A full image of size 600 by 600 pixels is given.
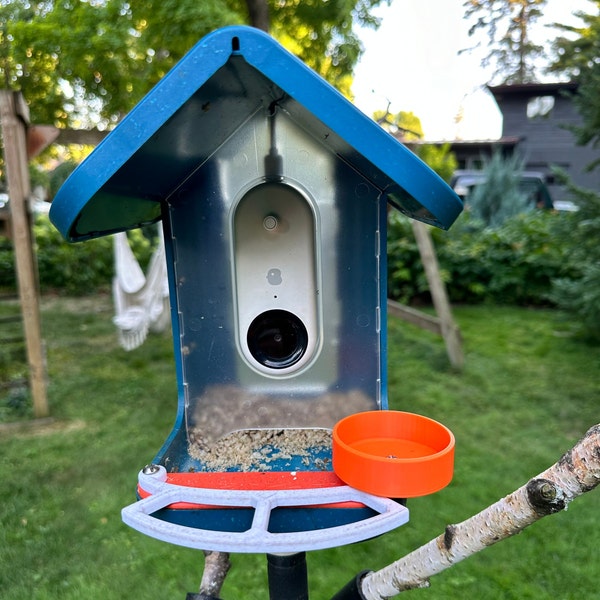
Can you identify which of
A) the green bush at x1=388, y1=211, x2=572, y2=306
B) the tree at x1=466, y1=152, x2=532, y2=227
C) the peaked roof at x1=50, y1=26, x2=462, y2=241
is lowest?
the green bush at x1=388, y1=211, x2=572, y2=306

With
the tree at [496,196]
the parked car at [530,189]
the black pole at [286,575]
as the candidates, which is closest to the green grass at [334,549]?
the black pole at [286,575]

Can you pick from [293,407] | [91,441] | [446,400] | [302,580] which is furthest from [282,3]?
[302,580]

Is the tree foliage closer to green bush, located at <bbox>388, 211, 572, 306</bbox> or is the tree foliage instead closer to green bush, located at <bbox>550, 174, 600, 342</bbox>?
green bush, located at <bbox>550, 174, 600, 342</bbox>

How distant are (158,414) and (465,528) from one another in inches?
130

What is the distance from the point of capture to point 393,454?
1.33 metres

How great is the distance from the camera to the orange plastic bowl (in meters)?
1.07

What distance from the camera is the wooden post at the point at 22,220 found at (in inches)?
133

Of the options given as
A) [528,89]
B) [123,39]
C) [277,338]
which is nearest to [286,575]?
[277,338]

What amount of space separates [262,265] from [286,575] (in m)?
0.83

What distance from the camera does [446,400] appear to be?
4.19 m

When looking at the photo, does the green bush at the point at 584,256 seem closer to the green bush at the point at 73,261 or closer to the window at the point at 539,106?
the green bush at the point at 73,261

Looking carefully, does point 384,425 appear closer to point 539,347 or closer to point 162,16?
point 162,16

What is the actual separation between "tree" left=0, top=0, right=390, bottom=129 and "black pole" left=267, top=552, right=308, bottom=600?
393cm

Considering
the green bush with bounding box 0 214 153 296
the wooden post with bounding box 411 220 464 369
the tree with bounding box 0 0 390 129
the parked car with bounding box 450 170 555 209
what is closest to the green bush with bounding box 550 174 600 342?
the wooden post with bounding box 411 220 464 369
